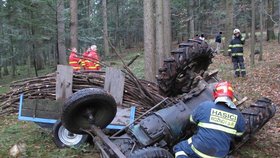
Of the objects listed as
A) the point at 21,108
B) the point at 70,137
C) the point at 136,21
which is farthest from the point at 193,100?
the point at 136,21

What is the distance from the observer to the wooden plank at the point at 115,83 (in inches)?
303

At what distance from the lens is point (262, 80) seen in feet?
48.4

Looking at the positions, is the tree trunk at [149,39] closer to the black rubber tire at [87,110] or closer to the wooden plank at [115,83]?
the wooden plank at [115,83]

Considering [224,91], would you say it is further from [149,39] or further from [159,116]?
[149,39]

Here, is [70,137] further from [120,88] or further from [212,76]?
[212,76]

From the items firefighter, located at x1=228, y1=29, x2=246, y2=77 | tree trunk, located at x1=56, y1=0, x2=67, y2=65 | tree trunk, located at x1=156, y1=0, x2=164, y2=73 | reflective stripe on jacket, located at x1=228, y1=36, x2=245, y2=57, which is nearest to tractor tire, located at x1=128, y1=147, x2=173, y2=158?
tree trunk, located at x1=156, y1=0, x2=164, y2=73

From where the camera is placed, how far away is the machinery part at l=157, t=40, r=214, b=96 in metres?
7.04

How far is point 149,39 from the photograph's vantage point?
1334cm

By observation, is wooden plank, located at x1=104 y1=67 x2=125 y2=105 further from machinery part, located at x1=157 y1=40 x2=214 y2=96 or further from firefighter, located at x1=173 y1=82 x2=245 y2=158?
firefighter, located at x1=173 y1=82 x2=245 y2=158

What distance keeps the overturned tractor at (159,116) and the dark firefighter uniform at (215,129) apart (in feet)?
2.32

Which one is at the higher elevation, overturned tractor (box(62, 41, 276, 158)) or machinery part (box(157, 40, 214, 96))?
machinery part (box(157, 40, 214, 96))

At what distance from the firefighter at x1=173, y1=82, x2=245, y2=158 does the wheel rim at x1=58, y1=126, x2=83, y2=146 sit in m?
3.59

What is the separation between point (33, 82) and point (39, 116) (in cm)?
119

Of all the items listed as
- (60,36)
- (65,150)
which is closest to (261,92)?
(65,150)
